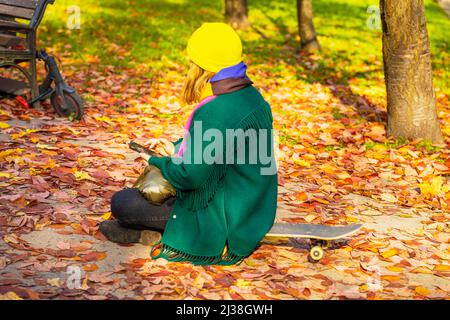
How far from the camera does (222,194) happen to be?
399cm

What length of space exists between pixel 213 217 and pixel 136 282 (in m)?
0.61

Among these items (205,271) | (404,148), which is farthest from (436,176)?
(205,271)

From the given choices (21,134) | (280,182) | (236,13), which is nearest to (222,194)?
(280,182)

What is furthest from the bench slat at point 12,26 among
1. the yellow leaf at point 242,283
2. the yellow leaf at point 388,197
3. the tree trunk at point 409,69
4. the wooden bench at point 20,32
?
the yellow leaf at point 242,283

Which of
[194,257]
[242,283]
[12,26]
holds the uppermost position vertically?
[12,26]

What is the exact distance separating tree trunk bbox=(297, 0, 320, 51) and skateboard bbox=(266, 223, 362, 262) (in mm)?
8643

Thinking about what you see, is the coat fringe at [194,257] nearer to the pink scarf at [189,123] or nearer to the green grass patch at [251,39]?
the pink scarf at [189,123]

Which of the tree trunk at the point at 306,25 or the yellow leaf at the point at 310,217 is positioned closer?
the yellow leaf at the point at 310,217

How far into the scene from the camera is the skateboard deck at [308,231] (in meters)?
4.25

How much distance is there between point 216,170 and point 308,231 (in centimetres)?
81

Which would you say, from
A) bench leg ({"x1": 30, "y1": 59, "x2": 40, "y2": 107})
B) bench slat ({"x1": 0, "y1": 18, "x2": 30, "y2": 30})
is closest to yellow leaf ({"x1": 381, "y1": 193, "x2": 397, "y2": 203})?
bench leg ({"x1": 30, "y1": 59, "x2": 40, "y2": 107})

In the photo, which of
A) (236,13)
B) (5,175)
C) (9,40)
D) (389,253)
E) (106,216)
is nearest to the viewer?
(389,253)

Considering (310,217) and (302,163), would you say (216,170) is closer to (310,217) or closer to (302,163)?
(310,217)

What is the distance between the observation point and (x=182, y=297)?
3.78 m
